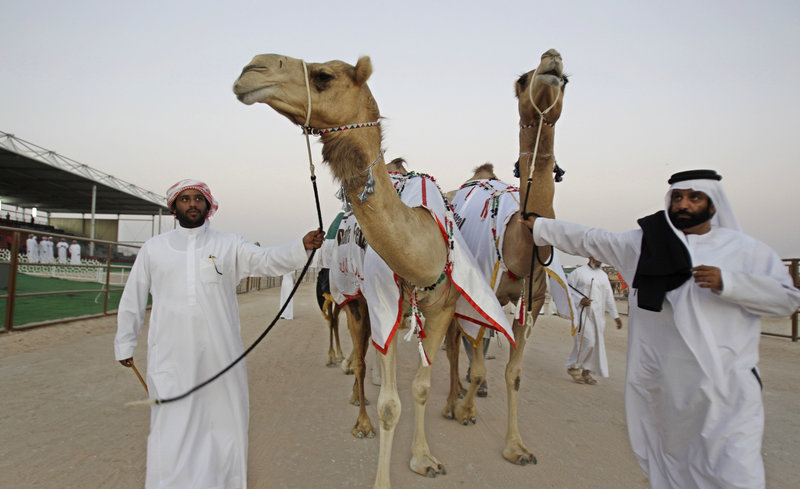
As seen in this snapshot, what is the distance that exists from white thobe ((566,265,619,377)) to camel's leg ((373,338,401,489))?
383 cm

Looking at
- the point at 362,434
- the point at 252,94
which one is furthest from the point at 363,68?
the point at 362,434

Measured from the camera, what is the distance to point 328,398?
5562mm

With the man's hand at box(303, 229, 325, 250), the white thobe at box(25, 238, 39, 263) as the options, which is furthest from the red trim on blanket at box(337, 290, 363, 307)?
the white thobe at box(25, 238, 39, 263)

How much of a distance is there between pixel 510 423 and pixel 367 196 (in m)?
2.59

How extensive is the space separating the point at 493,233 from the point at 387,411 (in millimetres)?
1957

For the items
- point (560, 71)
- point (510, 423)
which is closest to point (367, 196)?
point (560, 71)

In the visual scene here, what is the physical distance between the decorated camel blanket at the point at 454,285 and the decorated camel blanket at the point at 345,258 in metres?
0.75

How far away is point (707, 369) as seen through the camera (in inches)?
91.6

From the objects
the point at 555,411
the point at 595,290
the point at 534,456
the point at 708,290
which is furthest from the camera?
the point at 595,290

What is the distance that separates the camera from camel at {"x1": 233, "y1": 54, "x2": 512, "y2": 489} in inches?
97.0

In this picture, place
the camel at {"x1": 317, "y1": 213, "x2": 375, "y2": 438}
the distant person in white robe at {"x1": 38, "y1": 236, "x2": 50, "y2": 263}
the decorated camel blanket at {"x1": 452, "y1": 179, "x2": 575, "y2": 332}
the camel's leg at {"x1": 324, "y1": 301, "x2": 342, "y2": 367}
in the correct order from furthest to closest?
the distant person in white robe at {"x1": 38, "y1": 236, "x2": 50, "y2": 263}
the camel's leg at {"x1": 324, "y1": 301, "x2": 342, "y2": 367}
the camel at {"x1": 317, "y1": 213, "x2": 375, "y2": 438}
the decorated camel blanket at {"x1": 452, "y1": 179, "x2": 575, "y2": 332}

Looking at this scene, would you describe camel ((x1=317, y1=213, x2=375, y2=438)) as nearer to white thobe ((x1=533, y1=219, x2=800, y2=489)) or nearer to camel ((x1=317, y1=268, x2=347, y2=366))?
camel ((x1=317, y1=268, x2=347, y2=366))

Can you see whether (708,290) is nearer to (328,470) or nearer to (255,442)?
(328,470)

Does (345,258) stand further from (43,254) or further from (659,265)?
(43,254)
